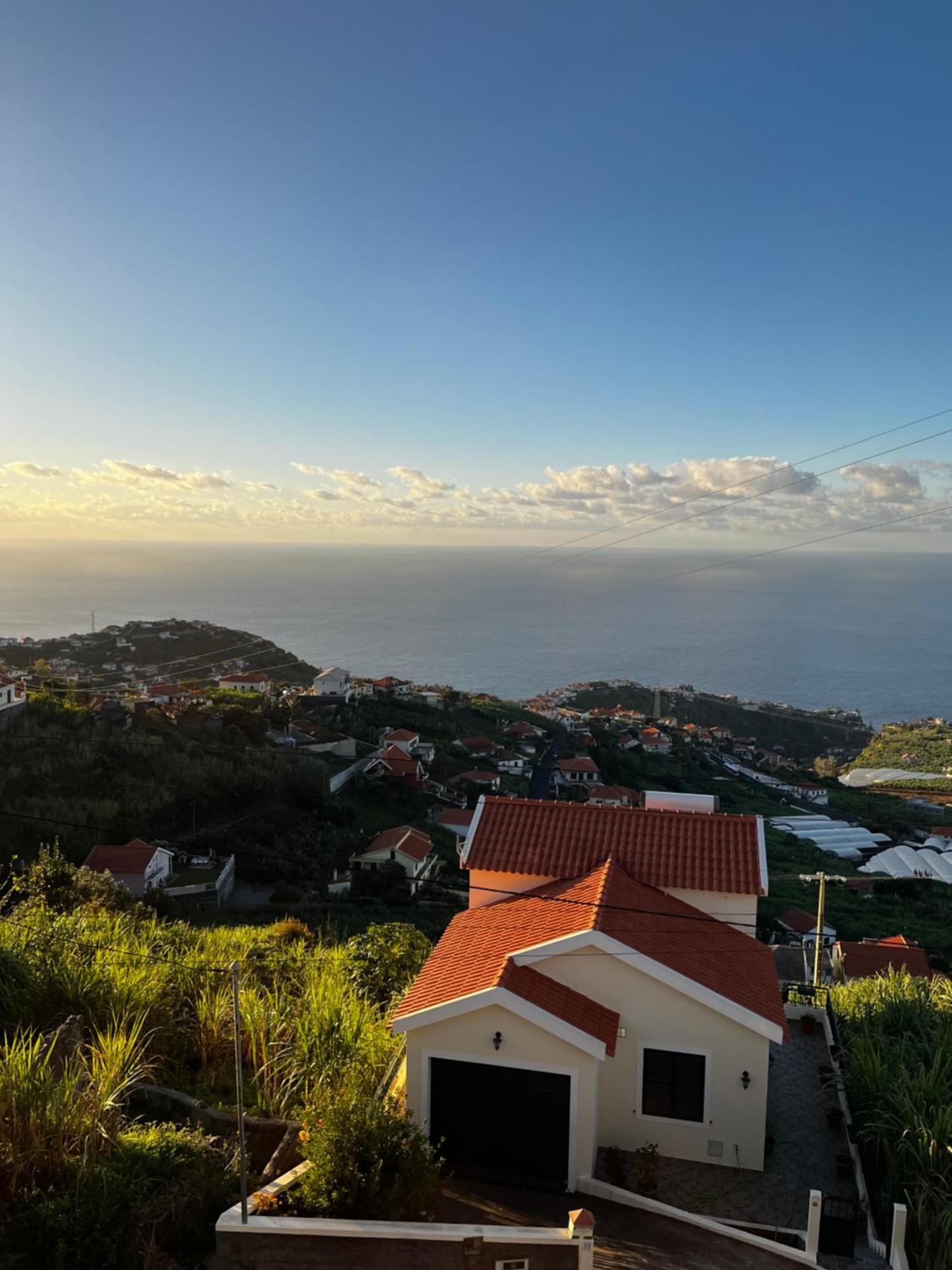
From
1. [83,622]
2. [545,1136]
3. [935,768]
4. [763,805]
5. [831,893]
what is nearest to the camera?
[545,1136]

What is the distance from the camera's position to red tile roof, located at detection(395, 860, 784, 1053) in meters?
7.91

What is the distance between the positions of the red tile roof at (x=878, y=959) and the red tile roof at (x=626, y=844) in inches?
440

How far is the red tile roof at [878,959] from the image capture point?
62.6 feet

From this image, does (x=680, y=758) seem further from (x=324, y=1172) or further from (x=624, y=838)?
(x=324, y=1172)

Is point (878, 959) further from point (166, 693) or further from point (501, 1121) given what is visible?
point (166, 693)

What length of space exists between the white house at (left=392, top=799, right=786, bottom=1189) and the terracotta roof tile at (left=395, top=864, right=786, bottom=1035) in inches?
1.0

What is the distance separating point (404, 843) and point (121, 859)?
10767mm

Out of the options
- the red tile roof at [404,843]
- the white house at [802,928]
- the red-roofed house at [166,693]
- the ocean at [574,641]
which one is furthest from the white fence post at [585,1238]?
the ocean at [574,641]

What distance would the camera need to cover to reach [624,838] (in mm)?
10578

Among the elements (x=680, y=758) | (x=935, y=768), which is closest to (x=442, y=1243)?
(x=680, y=758)

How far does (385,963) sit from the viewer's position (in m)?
10.9

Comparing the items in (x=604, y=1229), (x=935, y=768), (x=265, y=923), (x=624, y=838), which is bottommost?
(x=935, y=768)

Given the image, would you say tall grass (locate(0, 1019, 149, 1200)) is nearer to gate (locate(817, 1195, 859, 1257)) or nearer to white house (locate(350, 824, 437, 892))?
gate (locate(817, 1195, 859, 1257))

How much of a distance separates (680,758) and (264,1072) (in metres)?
62.8
